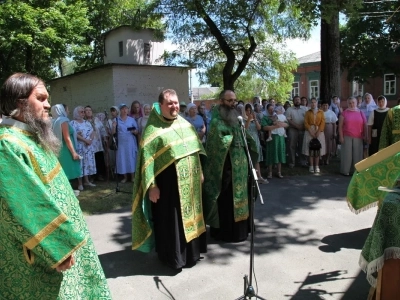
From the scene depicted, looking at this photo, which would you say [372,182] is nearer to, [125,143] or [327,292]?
[327,292]

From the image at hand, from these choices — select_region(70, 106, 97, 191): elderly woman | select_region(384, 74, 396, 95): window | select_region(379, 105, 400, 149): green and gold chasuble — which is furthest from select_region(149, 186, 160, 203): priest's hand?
select_region(384, 74, 396, 95): window

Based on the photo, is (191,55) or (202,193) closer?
(202,193)

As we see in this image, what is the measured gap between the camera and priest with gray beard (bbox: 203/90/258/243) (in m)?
4.79

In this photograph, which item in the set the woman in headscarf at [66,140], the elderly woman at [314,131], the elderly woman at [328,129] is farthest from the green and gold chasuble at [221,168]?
the elderly woman at [328,129]

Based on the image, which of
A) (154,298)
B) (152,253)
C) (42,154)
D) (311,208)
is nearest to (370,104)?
(311,208)

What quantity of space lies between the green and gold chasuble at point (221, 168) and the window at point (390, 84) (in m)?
33.1

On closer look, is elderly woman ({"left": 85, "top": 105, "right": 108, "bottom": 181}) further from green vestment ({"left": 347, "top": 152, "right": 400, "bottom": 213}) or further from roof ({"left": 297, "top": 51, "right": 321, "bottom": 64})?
roof ({"left": 297, "top": 51, "right": 321, "bottom": 64})

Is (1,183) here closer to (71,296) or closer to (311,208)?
(71,296)

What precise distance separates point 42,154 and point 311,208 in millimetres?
5163

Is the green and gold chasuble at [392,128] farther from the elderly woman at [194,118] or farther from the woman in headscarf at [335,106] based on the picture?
the woman in headscarf at [335,106]

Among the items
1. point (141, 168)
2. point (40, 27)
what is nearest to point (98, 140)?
point (141, 168)

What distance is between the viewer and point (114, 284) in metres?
3.93

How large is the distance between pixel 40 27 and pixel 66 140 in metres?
12.7

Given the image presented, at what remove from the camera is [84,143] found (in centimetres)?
854
